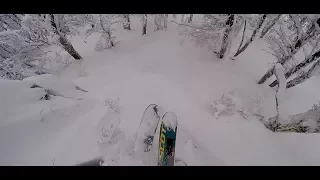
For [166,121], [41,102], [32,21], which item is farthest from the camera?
[32,21]

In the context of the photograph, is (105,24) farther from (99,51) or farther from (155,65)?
(155,65)

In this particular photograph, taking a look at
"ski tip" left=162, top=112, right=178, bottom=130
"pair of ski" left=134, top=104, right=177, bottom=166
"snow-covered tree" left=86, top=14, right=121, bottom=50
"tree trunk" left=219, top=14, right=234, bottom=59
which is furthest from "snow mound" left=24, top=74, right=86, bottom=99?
"tree trunk" left=219, top=14, right=234, bottom=59

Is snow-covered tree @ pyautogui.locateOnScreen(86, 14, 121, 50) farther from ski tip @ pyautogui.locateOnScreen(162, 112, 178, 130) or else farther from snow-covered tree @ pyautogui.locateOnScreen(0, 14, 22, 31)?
ski tip @ pyautogui.locateOnScreen(162, 112, 178, 130)

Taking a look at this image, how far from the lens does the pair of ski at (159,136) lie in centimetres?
476

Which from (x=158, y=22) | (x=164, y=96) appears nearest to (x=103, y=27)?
(x=158, y=22)

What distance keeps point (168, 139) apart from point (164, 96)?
4489 mm

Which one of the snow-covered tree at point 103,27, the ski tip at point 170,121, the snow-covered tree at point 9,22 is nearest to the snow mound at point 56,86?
the ski tip at point 170,121

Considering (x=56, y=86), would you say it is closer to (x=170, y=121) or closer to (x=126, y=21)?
(x=170, y=121)

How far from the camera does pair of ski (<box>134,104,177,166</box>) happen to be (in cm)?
476

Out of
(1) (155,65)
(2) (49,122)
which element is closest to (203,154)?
(2) (49,122)

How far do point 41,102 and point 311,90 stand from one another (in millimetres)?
13750

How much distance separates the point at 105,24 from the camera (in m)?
14.3

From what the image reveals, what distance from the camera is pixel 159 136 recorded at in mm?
5289

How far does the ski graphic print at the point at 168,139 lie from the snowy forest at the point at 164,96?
0.58 metres
